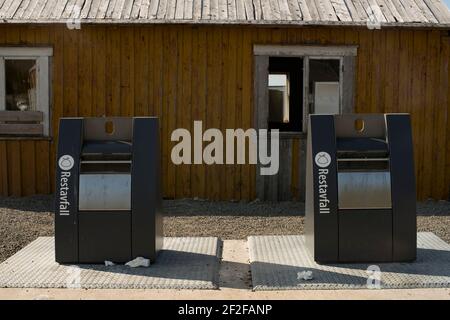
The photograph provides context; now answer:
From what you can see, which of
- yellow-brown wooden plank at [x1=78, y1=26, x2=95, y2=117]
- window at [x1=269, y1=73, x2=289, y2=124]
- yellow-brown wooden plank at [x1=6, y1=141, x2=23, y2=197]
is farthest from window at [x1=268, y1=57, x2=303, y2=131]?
yellow-brown wooden plank at [x1=6, y1=141, x2=23, y2=197]

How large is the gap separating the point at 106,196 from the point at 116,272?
27.7 inches

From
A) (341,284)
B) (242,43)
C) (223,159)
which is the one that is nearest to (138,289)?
(341,284)

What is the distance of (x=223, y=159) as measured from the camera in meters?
9.29

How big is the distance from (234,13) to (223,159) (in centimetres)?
240

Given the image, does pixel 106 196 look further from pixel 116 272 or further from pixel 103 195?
pixel 116 272

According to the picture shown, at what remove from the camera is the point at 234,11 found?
30.2 ft

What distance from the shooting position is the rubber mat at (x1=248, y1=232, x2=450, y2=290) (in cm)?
466

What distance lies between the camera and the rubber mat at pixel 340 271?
4660 millimetres

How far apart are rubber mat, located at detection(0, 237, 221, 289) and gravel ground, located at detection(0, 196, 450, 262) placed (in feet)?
2.14

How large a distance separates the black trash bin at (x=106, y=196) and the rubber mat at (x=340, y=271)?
45.7 inches

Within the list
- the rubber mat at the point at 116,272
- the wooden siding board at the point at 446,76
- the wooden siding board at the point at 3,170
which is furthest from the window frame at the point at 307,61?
the wooden siding board at the point at 3,170

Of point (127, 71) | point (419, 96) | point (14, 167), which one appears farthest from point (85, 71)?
point (419, 96)

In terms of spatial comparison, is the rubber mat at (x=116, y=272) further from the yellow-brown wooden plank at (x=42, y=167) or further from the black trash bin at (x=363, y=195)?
the yellow-brown wooden plank at (x=42, y=167)

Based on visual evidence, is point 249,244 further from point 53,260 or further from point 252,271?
point 53,260
